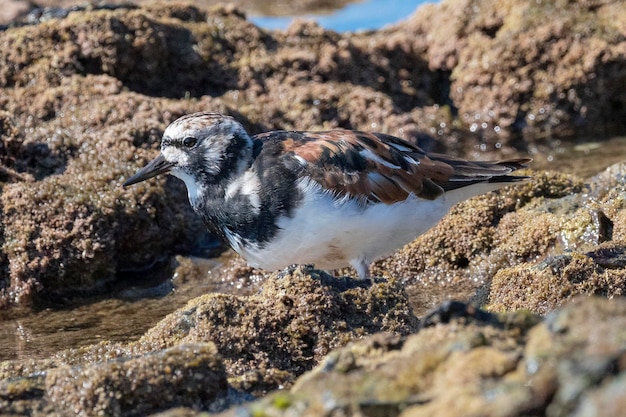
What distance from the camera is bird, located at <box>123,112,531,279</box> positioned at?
15.1ft

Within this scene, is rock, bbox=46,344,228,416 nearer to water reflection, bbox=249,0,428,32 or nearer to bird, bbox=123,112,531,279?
bird, bbox=123,112,531,279

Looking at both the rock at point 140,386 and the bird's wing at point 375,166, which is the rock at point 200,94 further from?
the rock at point 140,386

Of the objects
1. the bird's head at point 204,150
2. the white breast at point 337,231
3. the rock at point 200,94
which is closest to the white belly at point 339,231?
the white breast at point 337,231

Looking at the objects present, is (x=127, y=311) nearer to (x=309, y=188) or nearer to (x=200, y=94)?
(x=309, y=188)

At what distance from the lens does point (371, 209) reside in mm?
4836

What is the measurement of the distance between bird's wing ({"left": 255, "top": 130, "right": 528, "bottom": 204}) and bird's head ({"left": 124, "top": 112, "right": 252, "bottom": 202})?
0.67 feet

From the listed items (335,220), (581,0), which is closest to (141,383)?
(335,220)

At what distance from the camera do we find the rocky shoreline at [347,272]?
8.03 feet

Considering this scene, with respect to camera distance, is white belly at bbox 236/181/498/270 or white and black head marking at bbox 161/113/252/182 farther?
white and black head marking at bbox 161/113/252/182

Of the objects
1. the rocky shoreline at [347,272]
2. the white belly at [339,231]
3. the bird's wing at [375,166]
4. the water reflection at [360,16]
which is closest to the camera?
the rocky shoreline at [347,272]

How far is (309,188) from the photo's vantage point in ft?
15.2

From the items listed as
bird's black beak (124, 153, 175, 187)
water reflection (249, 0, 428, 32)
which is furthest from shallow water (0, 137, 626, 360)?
water reflection (249, 0, 428, 32)

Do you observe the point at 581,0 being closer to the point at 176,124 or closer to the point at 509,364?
the point at 176,124

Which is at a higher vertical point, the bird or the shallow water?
the bird
